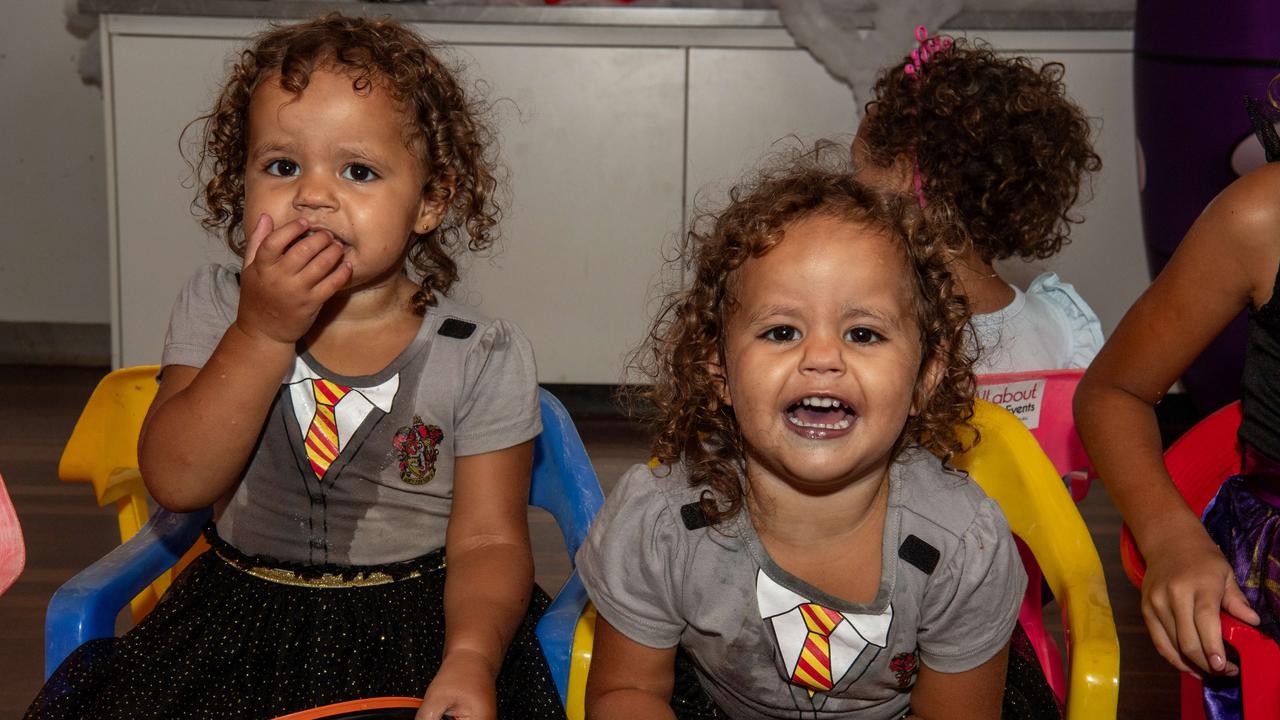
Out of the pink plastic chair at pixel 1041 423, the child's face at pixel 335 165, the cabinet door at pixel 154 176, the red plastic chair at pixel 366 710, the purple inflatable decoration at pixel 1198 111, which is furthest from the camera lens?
the cabinet door at pixel 154 176

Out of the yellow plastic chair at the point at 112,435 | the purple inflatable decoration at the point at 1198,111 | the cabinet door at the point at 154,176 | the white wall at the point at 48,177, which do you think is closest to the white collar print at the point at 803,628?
the yellow plastic chair at the point at 112,435

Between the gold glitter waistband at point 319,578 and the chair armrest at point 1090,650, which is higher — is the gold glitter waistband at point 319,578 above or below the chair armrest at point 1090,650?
below

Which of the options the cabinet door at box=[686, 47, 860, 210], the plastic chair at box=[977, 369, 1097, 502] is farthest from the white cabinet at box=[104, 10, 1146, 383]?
the plastic chair at box=[977, 369, 1097, 502]

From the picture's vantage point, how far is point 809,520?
1015 millimetres

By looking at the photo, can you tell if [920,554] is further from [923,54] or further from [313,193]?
[923,54]

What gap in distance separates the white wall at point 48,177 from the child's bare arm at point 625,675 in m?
2.75

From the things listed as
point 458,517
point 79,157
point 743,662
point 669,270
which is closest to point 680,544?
point 743,662

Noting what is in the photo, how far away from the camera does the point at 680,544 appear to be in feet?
3.28

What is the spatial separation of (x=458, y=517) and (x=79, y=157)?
2.61 m

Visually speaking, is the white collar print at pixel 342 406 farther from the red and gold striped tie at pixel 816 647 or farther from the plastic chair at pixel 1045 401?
the plastic chair at pixel 1045 401

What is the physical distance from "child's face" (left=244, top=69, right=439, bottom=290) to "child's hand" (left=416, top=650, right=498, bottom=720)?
0.33m

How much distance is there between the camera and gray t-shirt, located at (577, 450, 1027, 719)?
0.99 meters

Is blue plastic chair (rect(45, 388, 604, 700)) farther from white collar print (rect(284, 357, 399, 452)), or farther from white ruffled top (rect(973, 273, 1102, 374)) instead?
white ruffled top (rect(973, 273, 1102, 374))

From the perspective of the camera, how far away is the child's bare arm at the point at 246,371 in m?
1.00
